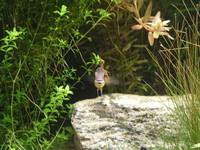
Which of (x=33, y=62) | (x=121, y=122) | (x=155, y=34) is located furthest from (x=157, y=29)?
(x=33, y=62)

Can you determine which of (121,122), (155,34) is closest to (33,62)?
(121,122)

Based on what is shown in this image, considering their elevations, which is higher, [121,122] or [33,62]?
[33,62]

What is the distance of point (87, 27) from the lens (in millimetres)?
4910

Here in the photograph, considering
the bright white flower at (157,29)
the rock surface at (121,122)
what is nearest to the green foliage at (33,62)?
the rock surface at (121,122)

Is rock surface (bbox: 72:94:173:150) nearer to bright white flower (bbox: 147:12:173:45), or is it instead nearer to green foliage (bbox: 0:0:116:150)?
green foliage (bbox: 0:0:116:150)

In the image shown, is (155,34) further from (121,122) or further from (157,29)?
(121,122)

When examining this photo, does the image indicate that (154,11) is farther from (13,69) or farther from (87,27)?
(13,69)

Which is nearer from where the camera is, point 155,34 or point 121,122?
point 121,122

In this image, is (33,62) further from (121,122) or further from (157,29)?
(157,29)

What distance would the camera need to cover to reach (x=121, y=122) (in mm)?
4094

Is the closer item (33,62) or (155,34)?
(33,62)

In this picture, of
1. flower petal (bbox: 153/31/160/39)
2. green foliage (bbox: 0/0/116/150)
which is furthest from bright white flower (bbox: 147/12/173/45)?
green foliage (bbox: 0/0/116/150)

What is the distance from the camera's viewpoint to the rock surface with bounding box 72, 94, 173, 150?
391 centimetres

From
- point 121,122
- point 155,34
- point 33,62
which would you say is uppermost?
point 155,34
